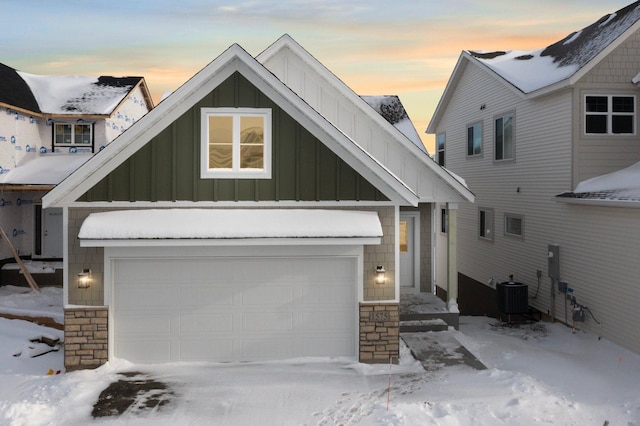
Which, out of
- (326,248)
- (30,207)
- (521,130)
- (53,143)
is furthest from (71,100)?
(521,130)

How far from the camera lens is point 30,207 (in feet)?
63.0

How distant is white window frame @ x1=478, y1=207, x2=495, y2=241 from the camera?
20.0 metres

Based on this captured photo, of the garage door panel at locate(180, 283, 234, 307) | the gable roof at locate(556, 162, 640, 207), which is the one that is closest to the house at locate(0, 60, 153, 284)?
the garage door panel at locate(180, 283, 234, 307)

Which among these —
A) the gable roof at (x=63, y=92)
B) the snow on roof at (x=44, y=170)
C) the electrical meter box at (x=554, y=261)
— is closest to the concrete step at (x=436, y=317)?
the electrical meter box at (x=554, y=261)

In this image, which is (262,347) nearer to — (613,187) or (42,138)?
(613,187)

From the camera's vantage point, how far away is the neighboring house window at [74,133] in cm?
2056

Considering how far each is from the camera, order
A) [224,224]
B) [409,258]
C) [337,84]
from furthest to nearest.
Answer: [409,258] → [337,84] → [224,224]

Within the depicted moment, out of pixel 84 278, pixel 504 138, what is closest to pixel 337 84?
pixel 504 138

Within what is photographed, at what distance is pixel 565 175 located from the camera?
14969mm

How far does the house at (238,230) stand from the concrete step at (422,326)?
7.93 feet

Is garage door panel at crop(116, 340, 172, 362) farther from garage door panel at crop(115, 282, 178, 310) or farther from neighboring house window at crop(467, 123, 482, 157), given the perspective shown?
neighboring house window at crop(467, 123, 482, 157)

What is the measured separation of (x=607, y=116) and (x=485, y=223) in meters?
6.95

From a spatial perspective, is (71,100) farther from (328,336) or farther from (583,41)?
(583,41)

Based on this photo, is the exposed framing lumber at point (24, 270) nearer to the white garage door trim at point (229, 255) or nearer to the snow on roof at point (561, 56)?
the white garage door trim at point (229, 255)
